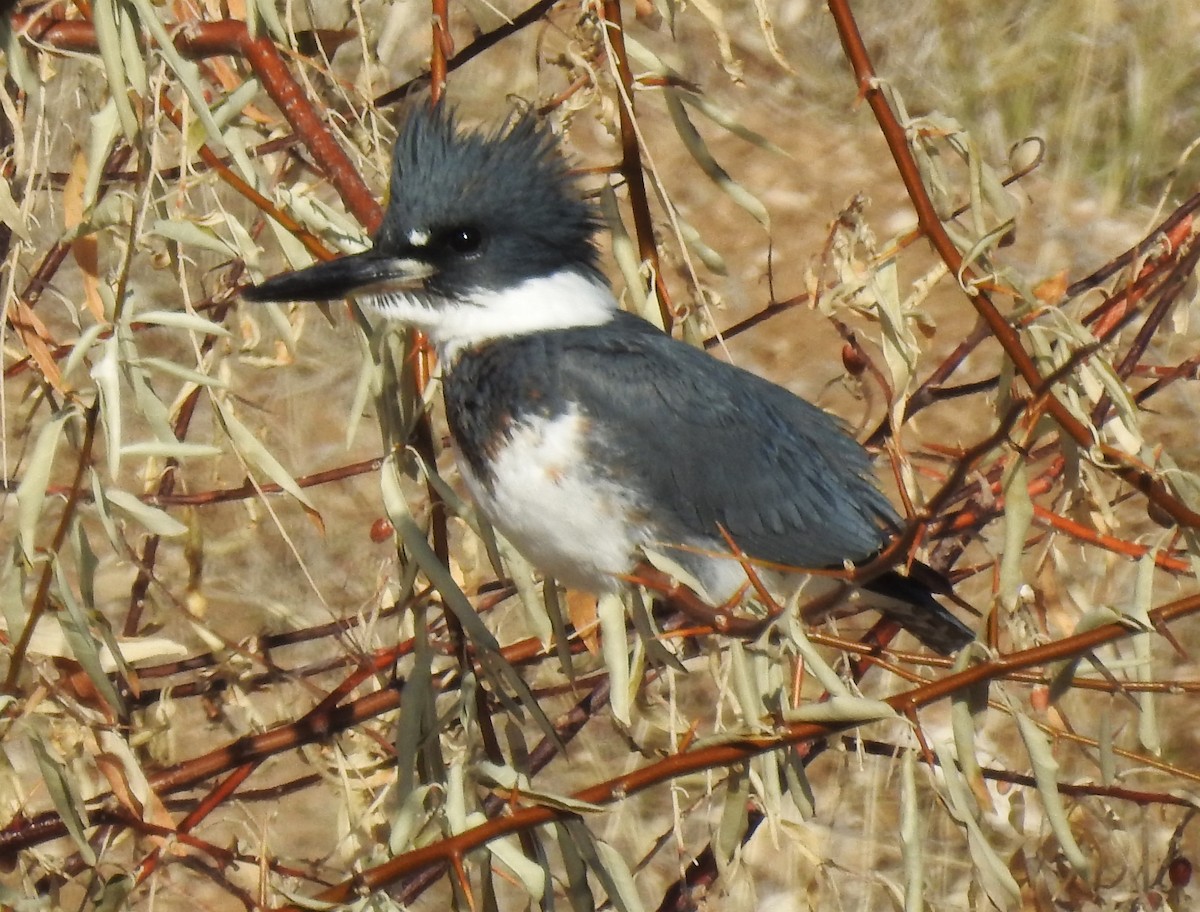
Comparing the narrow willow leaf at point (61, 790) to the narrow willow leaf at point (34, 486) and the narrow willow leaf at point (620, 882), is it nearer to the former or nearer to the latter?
the narrow willow leaf at point (34, 486)

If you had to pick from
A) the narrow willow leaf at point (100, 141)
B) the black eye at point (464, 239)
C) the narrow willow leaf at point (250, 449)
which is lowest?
the narrow willow leaf at point (250, 449)

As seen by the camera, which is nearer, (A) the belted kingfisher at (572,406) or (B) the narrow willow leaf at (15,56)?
(B) the narrow willow leaf at (15,56)

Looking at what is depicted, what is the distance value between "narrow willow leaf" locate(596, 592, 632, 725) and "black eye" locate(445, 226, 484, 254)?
2.13 ft

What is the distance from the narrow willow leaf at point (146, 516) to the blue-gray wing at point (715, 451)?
0.60 meters

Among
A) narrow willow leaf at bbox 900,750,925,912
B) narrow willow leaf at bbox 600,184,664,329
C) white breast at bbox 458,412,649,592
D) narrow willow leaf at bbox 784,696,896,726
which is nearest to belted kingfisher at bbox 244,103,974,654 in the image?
white breast at bbox 458,412,649,592

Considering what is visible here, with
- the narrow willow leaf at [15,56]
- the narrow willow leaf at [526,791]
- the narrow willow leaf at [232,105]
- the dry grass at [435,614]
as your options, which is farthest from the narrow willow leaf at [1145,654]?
the narrow willow leaf at [15,56]

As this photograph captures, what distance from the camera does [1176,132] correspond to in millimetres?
Answer: 4328

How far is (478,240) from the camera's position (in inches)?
75.3

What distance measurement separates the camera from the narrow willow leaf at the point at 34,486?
126cm

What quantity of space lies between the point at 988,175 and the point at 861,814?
6.82 feet

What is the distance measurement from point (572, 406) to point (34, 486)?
69 centimetres

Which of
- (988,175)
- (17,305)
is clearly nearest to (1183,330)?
(988,175)

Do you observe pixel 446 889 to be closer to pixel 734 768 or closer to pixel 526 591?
pixel 526 591

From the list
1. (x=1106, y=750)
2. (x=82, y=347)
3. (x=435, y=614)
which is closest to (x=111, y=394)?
(x=82, y=347)
